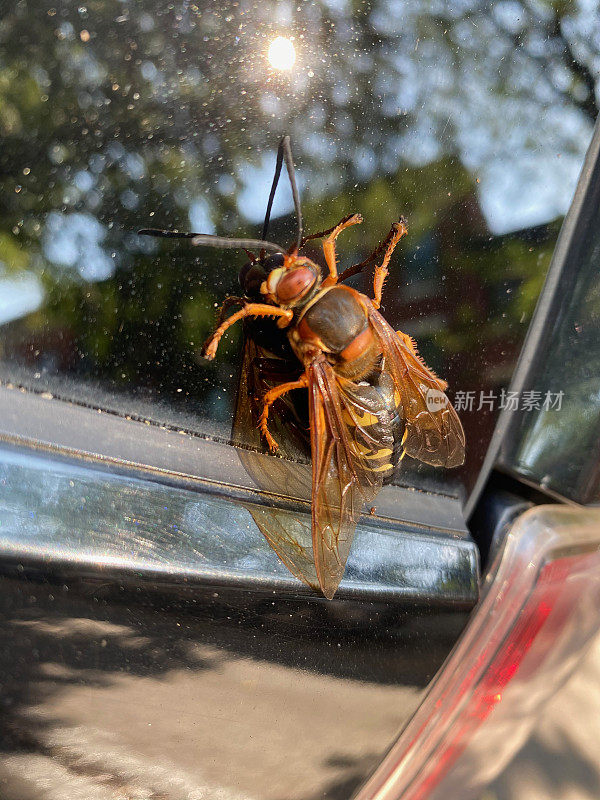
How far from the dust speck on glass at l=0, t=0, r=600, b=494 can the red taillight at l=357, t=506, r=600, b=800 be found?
0.39m

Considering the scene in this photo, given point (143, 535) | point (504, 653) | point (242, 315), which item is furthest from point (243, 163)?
point (504, 653)

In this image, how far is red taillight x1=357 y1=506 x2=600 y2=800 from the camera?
1.42 metres

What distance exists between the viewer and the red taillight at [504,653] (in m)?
1.42

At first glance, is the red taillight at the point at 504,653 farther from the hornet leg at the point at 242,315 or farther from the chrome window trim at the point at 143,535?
the hornet leg at the point at 242,315

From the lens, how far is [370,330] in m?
1.36

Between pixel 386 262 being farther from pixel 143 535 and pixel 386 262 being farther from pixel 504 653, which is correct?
pixel 504 653

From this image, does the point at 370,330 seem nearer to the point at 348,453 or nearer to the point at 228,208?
the point at 348,453

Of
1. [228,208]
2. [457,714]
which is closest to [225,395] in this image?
[228,208]

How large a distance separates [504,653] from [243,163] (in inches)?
43.4

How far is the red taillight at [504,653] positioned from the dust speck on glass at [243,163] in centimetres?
39

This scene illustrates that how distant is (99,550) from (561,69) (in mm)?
1208

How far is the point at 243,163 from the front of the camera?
1.00m

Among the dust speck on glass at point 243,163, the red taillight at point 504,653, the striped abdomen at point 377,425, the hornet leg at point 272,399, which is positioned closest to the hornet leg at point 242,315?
the dust speck on glass at point 243,163

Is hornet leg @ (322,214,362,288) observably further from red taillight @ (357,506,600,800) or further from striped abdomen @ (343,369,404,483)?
red taillight @ (357,506,600,800)
